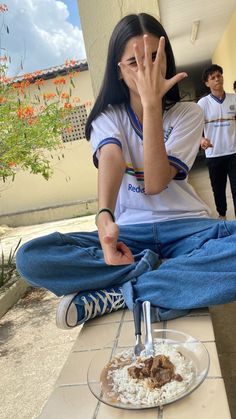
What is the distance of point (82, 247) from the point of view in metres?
1.52

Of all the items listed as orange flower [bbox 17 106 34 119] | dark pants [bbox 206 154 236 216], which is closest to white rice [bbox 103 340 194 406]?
dark pants [bbox 206 154 236 216]

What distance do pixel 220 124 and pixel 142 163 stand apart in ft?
7.42

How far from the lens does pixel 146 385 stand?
92cm

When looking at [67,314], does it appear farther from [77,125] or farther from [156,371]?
[77,125]

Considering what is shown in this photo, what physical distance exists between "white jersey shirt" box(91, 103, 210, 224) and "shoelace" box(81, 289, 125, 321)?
353 mm

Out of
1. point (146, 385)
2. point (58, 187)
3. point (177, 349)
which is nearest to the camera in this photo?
point (146, 385)

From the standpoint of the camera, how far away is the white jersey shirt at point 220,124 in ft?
11.6

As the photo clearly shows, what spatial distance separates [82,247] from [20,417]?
913 mm

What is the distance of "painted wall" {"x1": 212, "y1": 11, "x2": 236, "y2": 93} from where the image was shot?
6398mm

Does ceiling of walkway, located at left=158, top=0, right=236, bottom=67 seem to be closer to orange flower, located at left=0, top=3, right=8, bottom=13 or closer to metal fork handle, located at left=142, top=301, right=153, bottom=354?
orange flower, located at left=0, top=3, right=8, bottom=13

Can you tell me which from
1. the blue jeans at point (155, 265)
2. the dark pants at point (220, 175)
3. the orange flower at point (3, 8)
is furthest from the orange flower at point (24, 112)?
the blue jeans at point (155, 265)

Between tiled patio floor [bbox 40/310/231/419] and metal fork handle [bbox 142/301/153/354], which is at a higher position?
metal fork handle [bbox 142/301/153/354]

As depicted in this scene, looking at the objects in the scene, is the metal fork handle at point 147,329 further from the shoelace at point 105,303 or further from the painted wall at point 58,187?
the painted wall at point 58,187

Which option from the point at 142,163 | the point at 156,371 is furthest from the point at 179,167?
the point at 156,371
